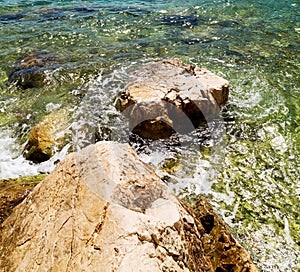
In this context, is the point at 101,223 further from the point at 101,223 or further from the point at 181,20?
the point at 181,20

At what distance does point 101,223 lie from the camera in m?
2.82

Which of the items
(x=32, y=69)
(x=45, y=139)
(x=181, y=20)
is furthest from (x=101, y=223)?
(x=181, y=20)

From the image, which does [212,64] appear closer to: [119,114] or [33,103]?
[119,114]

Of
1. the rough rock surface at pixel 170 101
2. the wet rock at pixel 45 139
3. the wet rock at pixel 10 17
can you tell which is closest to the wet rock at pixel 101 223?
the wet rock at pixel 45 139

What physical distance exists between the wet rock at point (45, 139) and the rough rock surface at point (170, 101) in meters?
1.48

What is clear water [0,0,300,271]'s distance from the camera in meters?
5.39

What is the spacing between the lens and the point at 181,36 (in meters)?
12.1

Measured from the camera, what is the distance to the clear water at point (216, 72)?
5.39m

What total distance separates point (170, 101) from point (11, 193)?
11.8 feet

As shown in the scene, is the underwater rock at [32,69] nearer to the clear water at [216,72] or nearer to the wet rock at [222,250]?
the clear water at [216,72]

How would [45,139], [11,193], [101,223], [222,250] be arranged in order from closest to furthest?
[101,223]
[222,250]
[11,193]
[45,139]

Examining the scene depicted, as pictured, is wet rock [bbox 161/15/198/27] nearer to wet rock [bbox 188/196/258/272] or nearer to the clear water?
the clear water

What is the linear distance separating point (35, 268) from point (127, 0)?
16.5m

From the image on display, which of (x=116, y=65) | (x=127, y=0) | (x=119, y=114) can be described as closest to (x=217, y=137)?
(x=119, y=114)
